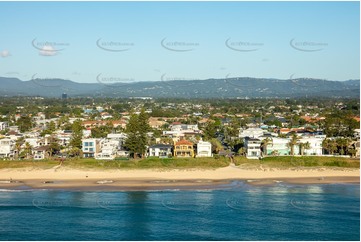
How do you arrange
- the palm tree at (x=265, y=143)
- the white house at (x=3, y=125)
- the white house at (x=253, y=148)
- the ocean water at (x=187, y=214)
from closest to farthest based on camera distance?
the ocean water at (x=187, y=214)
the white house at (x=253, y=148)
the palm tree at (x=265, y=143)
the white house at (x=3, y=125)

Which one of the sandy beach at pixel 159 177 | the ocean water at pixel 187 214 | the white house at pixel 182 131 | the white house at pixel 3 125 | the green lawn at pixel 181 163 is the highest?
the white house at pixel 3 125

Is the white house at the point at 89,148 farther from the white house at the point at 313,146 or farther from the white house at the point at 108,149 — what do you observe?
the white house at the point at 313,146

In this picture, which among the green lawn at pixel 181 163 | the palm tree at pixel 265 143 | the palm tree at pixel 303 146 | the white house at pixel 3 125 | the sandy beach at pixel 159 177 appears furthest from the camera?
the white house at pixel 3 125

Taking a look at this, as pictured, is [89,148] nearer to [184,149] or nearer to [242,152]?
[184,149]

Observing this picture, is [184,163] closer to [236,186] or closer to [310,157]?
[236,186]

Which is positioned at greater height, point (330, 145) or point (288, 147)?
point (330, 145)

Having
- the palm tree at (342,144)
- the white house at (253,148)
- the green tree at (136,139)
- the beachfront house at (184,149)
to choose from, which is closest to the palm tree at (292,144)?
the white house at (253,148)

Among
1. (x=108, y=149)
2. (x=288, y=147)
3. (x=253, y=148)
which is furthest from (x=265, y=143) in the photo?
(x=108, y=149)
